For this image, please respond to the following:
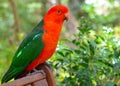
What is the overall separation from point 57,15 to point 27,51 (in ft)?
1.16

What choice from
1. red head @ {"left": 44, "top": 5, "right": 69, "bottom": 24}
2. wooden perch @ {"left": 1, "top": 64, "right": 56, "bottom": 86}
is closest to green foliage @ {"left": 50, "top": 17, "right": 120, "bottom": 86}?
red head @ {"left": 44, "top": 5, "right": 69, "bottom": 24}

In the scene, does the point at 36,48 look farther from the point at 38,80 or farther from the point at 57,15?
the point at 38,80

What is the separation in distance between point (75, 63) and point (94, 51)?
17 centimetres

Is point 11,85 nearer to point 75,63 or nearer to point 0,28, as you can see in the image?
point 75,63

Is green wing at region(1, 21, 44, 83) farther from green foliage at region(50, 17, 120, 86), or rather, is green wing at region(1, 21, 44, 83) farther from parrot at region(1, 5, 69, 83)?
green foliage at region(50, 17, 120, 86)

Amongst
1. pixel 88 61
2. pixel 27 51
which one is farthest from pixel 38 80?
pixel 88 61

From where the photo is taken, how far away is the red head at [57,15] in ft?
9.37

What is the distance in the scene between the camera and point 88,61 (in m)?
2.82

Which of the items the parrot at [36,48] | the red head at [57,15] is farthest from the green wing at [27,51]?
the red head at [57,15]

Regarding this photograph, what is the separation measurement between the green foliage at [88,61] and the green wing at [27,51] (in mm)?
200

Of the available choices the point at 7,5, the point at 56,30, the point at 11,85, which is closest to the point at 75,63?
the point at 56,30

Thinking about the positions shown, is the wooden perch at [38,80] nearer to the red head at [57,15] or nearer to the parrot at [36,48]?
the parrot at [36,48]

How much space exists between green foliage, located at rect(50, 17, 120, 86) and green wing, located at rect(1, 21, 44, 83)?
0.20 meters

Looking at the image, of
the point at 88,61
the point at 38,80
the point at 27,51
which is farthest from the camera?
the point at 88,61
